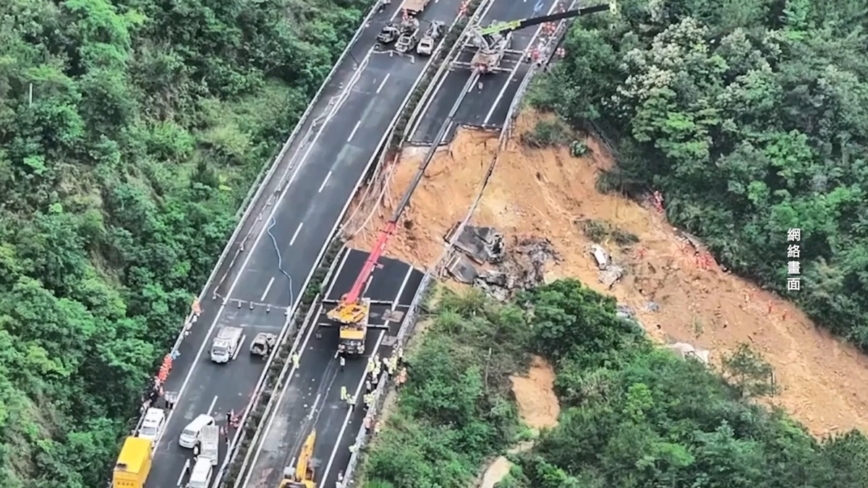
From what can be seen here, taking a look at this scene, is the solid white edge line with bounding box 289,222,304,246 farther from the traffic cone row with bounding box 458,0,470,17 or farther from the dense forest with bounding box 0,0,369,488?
the traffic cone row with bounding box 458,0,470,17

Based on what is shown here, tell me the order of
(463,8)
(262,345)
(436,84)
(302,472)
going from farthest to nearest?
(463,8) → (436,84) → (262,345) → (302,472)

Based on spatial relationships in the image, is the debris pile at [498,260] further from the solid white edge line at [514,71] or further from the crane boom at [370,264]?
the solid white edge line at [514,71]

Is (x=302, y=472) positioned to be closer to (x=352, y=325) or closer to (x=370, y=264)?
(x=352, y=325)

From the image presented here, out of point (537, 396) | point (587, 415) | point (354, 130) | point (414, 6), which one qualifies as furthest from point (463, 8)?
point (587, 415)

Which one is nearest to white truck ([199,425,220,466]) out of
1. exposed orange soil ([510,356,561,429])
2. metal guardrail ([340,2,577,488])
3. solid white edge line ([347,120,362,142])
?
metal guardrail ([340,2,577,488])

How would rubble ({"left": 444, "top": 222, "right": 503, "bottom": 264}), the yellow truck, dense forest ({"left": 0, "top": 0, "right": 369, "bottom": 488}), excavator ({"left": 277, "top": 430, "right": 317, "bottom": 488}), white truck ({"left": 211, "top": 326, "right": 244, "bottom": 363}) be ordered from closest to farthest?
1. the yellow truck
2. dense forest ({"left": 0, "top": 0, "right": 369, "bottom": 488})
3. excavator ({"left": 277, "top": 430, "right": 317, "bottom": 488})
4. white truck ({"left": 211, "top": 326, "right": 244, "bottom": 363})
5. rubble ({"left": 444, "top": 222, "right": 503, "bottom": 264})

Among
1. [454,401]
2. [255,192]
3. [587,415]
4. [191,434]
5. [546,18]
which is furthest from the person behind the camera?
[546,18]

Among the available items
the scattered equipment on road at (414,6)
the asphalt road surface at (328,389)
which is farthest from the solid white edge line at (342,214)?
the scattered equipment on road at (414,6)
